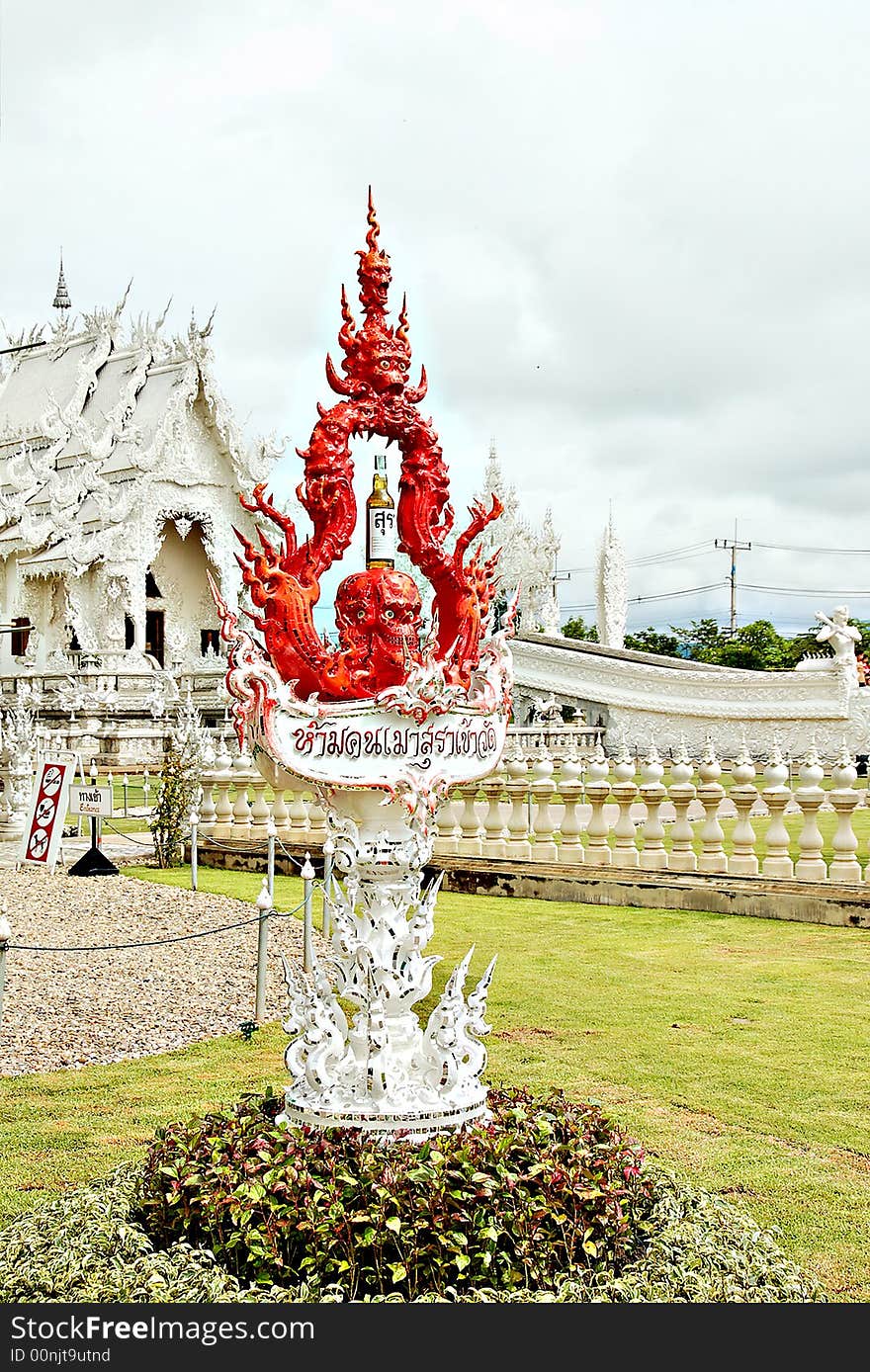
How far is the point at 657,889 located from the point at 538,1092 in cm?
547

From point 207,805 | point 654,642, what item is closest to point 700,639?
point 654,642

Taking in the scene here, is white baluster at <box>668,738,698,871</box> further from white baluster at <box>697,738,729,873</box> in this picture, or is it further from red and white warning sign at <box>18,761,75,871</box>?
red and white warning sign at <box>18,761,75,871</box>

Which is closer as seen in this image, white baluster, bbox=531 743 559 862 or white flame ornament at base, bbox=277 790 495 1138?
white flame ornament at base, bbox=277 790 495 1138

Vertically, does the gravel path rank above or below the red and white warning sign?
below

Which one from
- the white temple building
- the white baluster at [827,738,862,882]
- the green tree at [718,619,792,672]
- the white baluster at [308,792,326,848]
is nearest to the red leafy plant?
the white baluster at [827,738,862,882]

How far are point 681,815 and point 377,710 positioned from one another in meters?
7.60

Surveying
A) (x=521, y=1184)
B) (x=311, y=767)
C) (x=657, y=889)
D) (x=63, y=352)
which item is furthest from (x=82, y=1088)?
(x=63, y=352)

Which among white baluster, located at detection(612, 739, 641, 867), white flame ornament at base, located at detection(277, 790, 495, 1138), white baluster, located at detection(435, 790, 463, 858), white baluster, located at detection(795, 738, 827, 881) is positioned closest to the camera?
white flame ornament at base, located at detection(277, 790, 495, 1138)

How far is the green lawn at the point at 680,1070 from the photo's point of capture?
5105mm

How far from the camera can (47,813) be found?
13.3m

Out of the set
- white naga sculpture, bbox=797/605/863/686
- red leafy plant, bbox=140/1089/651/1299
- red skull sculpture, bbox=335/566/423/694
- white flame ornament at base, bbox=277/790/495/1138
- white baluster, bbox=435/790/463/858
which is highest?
white naga sculpture, bbox=797/605/863/686

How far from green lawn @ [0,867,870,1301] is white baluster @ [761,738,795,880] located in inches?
35.7

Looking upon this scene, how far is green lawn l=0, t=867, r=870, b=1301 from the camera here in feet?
16.8

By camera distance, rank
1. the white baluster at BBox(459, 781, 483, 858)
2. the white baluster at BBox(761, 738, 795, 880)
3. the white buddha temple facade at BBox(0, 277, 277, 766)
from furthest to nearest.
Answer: the white buddha temple facade at BBox(0, 277, 277, 766)
the white baluster at BBox(459, 781, 483, 858)
the white baluster at BBox(761, 738, 795, 880)
